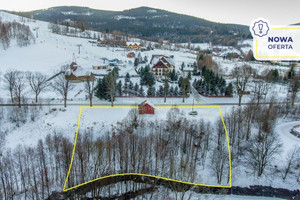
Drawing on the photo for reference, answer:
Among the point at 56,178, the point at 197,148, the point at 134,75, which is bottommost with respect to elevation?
the point at 56,178

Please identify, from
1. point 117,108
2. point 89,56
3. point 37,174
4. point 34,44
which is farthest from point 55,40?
point 37,174

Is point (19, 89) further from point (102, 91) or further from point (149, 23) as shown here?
point (149, 23)

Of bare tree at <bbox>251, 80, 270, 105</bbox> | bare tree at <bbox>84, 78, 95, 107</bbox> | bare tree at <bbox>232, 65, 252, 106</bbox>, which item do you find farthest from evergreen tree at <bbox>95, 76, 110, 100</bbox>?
bare tree at <bbox>251, 80, 270, 105</bbox>

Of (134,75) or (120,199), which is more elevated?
(134,75)

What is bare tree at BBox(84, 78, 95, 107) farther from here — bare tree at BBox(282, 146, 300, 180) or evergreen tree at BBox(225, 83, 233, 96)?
bare tree at BBox(282, 146, 300, 180)

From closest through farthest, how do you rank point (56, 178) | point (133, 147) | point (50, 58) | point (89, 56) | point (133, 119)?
point (56, 178) → point (133, 147) → point (133, 119) → point (50, 58) → point (89, 56)

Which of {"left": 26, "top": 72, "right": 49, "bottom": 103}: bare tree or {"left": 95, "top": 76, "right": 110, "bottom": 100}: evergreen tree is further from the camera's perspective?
{"left": 95, "top": 76, "right": 110, "bottom": 100}: evergreen tree

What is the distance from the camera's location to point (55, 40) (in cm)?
5916

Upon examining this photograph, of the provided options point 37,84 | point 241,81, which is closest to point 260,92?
point 241,81

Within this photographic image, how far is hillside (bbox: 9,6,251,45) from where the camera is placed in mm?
109938

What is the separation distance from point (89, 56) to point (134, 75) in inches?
689

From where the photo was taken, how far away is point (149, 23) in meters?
140

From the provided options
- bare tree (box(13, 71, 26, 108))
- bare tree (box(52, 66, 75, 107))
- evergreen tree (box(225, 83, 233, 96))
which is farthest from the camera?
evergreen tree (box(225, 83, 233, 96))

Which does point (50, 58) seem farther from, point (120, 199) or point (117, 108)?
point (120, 199)
